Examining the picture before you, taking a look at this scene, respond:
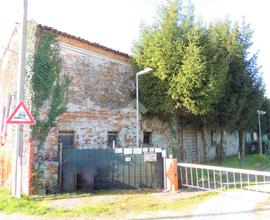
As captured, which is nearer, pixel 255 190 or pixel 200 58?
pixel 255 190

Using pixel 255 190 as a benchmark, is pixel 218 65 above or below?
above

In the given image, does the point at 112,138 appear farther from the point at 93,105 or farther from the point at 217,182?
the point at 217,182

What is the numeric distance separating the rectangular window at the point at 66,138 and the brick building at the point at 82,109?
0.02 meters

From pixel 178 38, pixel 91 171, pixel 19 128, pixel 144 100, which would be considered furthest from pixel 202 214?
pixel 178 38

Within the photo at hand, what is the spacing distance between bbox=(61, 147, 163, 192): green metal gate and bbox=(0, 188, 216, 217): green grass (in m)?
0.67

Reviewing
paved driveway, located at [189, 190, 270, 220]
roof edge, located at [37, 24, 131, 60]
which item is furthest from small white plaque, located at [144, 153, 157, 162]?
roof edge, located at [37, 24, 131, 60]

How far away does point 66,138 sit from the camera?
1100 cm

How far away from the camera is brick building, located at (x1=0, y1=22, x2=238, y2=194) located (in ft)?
31.9

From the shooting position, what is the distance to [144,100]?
539 inches

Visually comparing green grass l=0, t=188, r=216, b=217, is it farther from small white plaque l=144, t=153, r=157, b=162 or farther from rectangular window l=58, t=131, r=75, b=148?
rectangular window l=58, t=131, r=75, b=148

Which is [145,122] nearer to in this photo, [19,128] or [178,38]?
[178,38]

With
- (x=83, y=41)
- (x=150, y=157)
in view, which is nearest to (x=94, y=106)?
(x=83, y=41)

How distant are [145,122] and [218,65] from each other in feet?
15.7

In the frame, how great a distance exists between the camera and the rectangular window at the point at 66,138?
35.2 ft
